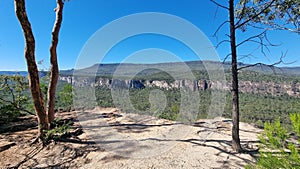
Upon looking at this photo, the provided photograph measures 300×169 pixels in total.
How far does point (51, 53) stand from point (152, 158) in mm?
3792

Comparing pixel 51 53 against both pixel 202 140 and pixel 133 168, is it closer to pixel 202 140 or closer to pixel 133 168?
pixel 133 168

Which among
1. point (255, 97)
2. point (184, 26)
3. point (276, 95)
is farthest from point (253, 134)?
point (276, 95)

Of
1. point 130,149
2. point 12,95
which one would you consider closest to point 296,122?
point 130,149

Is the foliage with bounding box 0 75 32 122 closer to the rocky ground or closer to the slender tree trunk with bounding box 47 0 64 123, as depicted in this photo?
the rocky ground

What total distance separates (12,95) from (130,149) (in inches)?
280

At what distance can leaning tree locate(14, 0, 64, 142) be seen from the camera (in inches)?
149

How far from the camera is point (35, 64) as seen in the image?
4.05 m

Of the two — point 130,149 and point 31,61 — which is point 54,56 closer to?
point 31,61

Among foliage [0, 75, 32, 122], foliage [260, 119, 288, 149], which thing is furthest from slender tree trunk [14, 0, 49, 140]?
foliage [260, 119, 288, 149]

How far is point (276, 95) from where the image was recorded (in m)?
41.1

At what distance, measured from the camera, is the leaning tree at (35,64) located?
3.80 metres

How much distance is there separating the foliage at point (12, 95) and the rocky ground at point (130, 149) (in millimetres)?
1438


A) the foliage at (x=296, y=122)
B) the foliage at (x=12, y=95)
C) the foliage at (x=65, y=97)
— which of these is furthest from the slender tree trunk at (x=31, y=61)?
the foliage at (x=65, y=97)

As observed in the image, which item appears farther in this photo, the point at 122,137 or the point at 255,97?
the point at 255,97
